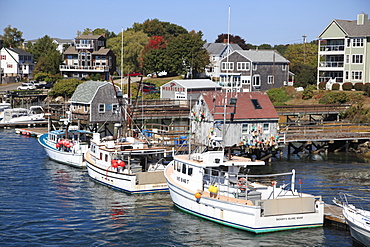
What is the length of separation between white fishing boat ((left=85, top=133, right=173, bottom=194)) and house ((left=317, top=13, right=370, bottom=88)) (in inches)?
2079

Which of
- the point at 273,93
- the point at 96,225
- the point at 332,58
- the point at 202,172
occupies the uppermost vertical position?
the point at 332,58

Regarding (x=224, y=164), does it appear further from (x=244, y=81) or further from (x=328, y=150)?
(x=244, y=81)

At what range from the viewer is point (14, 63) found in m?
130

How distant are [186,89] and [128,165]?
154ft

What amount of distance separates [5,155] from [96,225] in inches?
1042

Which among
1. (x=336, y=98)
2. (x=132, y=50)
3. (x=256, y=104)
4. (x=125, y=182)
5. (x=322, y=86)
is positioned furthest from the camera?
(x=132, y=50)

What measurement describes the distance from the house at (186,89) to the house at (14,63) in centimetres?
5435

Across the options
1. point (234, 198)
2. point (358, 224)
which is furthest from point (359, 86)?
point (358, 224)

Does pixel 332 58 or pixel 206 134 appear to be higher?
pixel 332 58

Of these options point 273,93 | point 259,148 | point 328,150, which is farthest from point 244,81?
point 259,148

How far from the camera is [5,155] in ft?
178

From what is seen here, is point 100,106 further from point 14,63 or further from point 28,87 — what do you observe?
point 14,63

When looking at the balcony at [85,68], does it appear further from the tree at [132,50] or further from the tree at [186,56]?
the tree at [186,56]

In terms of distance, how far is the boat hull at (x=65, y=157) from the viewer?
4866cm
